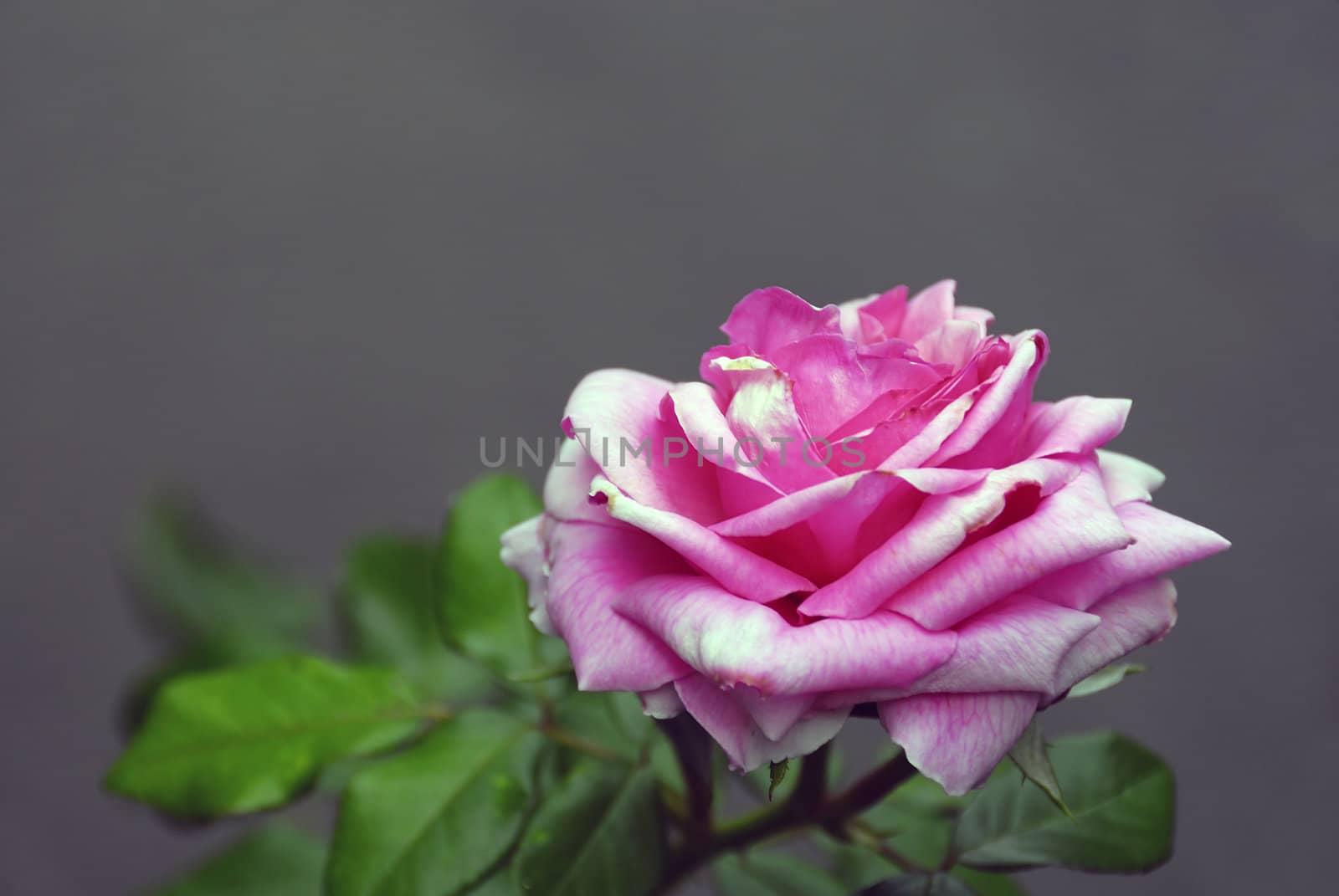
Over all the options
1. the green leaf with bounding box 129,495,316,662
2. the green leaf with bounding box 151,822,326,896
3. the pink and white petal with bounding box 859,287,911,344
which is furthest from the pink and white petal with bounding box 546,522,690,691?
the green leaf with bounding box 129,495,316,662

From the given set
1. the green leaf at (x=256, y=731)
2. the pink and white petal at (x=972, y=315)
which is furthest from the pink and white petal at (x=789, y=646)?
the green leaf at (x=256, y=731)

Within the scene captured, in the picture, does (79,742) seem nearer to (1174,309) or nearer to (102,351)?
(102,351)

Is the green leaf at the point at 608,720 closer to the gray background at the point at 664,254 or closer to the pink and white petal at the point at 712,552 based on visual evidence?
the pink and white petal at the point at 712,552

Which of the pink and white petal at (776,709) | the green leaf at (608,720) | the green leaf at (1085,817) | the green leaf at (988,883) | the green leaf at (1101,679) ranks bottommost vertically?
the green leaf at (988,883)

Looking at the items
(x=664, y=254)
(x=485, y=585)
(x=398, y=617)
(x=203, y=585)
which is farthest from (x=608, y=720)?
(x=664, y=254)

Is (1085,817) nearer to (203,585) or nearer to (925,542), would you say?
(925,542)

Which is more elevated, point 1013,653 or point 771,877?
point 1013,653

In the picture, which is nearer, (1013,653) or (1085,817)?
(1013,653)
